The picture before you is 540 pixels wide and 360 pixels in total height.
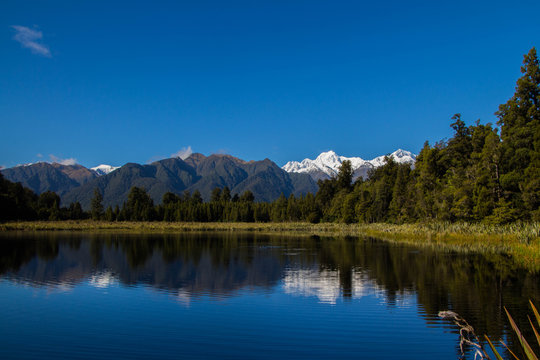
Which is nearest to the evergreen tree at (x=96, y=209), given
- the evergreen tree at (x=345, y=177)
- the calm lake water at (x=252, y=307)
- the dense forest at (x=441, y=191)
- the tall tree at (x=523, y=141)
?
the dense forest at (x=441, y=191)

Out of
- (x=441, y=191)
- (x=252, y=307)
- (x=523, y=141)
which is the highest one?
(x=523, y=141)

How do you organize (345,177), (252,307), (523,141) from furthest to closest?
(345,177) → (523,141) → (252,307)

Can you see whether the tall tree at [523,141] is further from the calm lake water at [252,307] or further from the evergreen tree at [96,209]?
the evergreen tree at [96,209]

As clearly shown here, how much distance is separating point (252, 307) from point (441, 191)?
2513 inches

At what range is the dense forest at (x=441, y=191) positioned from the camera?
5334 cm

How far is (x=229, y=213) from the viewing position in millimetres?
159500

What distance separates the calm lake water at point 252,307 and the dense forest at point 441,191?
77.0ft

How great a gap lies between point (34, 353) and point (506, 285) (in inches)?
913

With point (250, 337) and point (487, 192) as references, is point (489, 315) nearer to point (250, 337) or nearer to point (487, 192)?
point (250, 337)

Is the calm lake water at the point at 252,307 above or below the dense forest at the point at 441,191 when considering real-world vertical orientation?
below

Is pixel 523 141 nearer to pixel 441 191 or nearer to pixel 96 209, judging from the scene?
pixel 441 191

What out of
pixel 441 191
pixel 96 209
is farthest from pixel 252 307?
pixel 96 209

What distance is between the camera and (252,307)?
1889 cm

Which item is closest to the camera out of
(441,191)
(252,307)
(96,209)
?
(252,307)
